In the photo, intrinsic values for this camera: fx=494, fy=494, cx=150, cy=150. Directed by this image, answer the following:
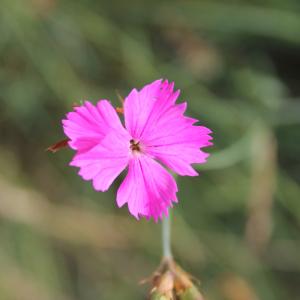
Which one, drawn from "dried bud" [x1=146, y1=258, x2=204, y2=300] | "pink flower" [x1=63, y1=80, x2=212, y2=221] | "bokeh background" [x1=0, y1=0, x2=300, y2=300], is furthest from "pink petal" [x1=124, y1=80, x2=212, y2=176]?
"bokeh background" [x1=0, y1=0, x2=300, y2=300]

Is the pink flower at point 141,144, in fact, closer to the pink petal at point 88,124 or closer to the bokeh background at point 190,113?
the pink petal at point 88,124

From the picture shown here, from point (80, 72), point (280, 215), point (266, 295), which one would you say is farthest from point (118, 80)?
point (266, 295)

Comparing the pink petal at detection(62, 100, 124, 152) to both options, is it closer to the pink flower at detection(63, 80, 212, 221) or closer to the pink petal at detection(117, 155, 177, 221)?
the pink flower at detection(63, 80, 212, 221)

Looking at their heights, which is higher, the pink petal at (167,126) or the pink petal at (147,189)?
the pink petal at (167,126)

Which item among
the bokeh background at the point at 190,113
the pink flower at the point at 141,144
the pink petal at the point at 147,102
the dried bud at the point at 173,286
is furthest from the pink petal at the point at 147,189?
the bokeh background at the point at 190,113

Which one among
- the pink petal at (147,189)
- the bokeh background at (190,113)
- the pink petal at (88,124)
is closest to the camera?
the pink petal at (88,124)

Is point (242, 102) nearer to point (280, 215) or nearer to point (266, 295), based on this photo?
point (280, 215)
